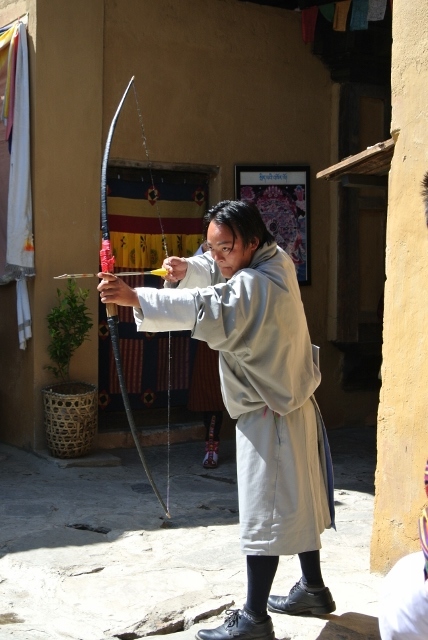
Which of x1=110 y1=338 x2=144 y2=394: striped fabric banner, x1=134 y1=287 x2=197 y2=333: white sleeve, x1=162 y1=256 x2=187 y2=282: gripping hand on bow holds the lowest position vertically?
x1=110 y1=338 x2=144 y2=394: striped fabric banner

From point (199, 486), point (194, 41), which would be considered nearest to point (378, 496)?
point (199, 486)

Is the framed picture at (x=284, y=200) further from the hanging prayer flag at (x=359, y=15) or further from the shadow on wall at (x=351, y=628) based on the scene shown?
the shadow on wall at (x=351, y=628)

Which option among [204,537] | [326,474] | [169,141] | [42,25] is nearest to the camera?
[326,474]

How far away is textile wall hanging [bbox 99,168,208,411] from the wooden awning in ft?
9.51

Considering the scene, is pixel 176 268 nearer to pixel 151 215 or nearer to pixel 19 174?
pixel 19 174

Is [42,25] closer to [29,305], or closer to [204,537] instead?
[29,305]

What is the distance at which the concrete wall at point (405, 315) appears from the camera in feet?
13.9

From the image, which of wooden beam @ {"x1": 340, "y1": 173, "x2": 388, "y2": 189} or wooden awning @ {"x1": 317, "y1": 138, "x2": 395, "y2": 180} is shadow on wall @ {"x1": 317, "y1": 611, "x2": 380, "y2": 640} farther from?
wooden beam @ {"x1": 340, "y1": 173, "x2": 388, "y2": 189}

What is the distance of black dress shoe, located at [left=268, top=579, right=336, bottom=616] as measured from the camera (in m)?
3.92

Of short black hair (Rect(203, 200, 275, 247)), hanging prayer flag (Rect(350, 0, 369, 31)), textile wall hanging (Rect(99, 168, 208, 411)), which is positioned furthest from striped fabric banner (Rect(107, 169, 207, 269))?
short black hair (Rect(203, 200, 275, 247))

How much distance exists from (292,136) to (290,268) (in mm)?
4894

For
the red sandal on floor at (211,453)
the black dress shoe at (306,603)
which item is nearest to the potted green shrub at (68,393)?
the red sandal on floor at (211,453)

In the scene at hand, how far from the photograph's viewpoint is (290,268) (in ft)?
12.4

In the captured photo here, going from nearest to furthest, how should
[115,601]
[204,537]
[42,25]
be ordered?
[115,601] → [204,537] → [42,25]
